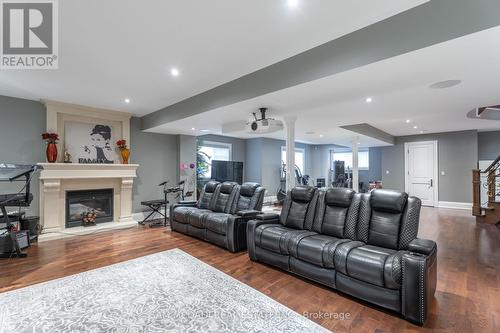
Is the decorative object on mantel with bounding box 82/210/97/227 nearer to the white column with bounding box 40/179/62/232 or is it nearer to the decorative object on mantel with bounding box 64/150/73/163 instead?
the white column with bounding box 40/179/62/232

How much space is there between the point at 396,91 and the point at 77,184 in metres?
6.24

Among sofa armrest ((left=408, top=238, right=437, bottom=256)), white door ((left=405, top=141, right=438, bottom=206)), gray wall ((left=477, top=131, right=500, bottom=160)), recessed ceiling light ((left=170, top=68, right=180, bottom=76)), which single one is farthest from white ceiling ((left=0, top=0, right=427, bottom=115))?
gray wall ((left=477, top=131, right=500, bottom=160))

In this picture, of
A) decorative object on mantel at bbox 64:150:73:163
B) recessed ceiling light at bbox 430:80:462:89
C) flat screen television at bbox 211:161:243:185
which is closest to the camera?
recessed ceiling light at bbox 430:80:462:89

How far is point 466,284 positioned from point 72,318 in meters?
4.14

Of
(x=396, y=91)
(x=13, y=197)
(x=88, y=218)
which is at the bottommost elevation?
(x=88, y=218)

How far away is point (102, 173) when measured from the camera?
536 centimetres

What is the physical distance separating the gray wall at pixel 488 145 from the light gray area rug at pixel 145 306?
31.3 feet

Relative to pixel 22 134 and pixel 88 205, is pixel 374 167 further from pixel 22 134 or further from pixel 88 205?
pixel 22 134

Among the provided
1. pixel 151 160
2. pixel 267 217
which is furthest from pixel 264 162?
pixel 267 217

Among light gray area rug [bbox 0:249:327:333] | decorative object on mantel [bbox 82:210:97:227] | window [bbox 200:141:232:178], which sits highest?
window [bbox 200:141:232:178]

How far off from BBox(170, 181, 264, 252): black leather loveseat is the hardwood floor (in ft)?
0.61

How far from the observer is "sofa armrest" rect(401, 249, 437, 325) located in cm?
203

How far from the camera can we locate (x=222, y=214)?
14.4 feet

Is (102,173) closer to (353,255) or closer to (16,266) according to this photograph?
(16,266)
